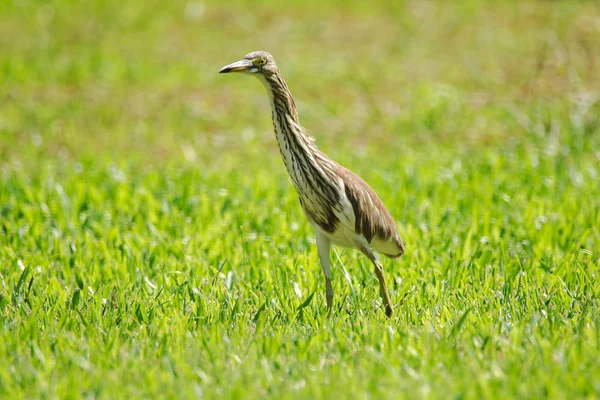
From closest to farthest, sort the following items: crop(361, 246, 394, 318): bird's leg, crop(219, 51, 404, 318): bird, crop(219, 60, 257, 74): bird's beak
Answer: crop(219, 60, 257, 74): bird's beak
crop(219, 51, 404, 318): bird
crop(361, 246, 394, 318): bird's leg

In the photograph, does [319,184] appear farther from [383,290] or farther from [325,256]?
[383,290]

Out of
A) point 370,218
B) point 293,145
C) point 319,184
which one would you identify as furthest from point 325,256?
point 293,145

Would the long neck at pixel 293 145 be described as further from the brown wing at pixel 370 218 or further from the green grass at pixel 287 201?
the green grass at pixel 287 201

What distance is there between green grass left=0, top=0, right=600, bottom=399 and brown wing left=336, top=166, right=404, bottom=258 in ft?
1.05

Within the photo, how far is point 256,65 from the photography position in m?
4.91

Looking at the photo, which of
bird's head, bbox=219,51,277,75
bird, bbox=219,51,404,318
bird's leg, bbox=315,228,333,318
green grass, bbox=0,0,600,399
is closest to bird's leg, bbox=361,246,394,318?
bird, bbox=219,51,404,318

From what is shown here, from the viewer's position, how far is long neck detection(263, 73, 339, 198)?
5.00m

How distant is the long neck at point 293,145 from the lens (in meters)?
5.00

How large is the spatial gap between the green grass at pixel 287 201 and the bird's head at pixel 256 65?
1.49m

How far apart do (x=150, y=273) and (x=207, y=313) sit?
106cm

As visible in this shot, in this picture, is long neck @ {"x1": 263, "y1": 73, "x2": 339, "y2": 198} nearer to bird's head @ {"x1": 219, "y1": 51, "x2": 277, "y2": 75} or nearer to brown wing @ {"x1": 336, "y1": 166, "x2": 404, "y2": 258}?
bird's head @ {"x1": 219, "y1": 51, "x2": 277, "y2": 75}

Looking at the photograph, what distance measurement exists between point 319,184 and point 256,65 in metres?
0.85

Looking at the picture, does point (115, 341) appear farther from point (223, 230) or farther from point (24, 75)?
point (24, 75)

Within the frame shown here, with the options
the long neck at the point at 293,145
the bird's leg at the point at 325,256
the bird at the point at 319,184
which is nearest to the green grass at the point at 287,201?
the bird's leg at the point at 325,256
